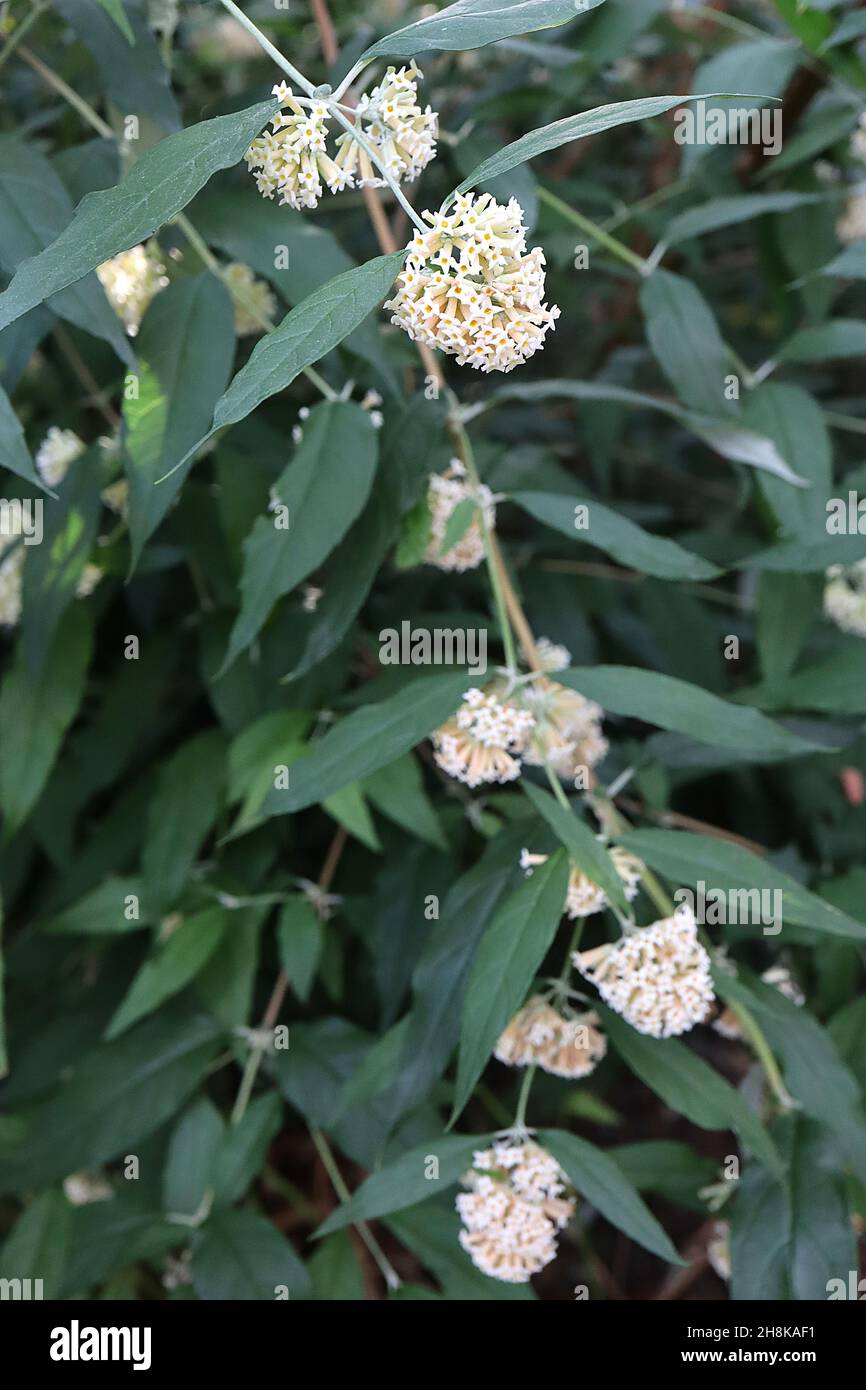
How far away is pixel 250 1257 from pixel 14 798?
462mm

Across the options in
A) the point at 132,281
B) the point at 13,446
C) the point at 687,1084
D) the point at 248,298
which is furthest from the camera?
the point at 248,298

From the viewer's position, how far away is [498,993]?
30.2 inches

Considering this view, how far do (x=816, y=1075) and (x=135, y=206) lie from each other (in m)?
0.78

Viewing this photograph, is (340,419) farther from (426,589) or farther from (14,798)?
(14,798)

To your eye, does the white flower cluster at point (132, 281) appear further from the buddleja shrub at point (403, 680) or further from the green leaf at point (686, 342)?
the green leaf at point (686, 342)

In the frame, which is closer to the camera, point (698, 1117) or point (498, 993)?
point (498, 993)

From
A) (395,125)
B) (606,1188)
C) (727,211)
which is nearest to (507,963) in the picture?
(606,1188)

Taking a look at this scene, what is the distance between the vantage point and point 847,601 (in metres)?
1.39

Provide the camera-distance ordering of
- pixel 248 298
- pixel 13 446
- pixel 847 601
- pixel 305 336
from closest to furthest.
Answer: pixel 305 336
pixel 13 446
pixel 248 298
pixel 847 601

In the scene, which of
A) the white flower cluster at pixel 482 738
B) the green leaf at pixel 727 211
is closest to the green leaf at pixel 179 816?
the white flower cluster at pixel 482 738

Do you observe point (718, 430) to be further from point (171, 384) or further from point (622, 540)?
point (171, 384)

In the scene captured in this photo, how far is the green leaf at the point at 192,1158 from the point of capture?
112 centimetres

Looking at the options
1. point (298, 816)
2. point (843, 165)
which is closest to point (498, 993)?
point (298, 816)

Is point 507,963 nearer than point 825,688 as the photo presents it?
Yes
